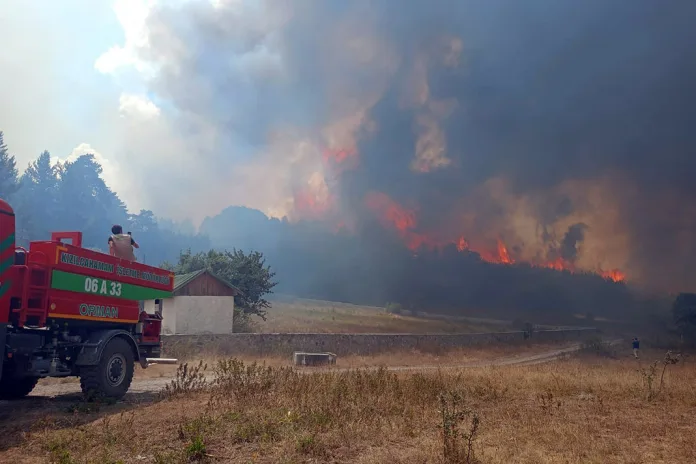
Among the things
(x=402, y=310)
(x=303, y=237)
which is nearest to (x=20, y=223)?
(x=303, y=237)

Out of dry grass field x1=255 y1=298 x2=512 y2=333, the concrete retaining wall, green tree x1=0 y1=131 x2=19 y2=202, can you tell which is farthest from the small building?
green tree x1=0 y1=131 x2=19 y2=202

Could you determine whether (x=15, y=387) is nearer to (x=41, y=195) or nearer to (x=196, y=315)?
(x=196, y=315)

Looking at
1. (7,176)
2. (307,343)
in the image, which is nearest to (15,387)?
(307,343)

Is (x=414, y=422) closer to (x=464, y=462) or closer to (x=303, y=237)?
(x=464, y=462)

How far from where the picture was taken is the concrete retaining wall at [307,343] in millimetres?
24594

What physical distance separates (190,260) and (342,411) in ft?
118

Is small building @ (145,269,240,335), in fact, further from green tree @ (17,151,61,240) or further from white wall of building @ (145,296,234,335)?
green tree @ (17,151,61,240)

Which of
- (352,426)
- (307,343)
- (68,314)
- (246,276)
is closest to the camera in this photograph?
(352,426)

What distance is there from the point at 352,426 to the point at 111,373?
251 inches

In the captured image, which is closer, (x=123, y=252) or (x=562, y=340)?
(x=123, y=252)

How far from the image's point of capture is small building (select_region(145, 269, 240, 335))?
30.1 metres

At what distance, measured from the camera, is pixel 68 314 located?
33.7ft

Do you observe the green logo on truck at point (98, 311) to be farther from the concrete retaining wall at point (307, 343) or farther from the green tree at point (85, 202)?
the green tree at point (85, 202)

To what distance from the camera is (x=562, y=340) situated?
158 feet
